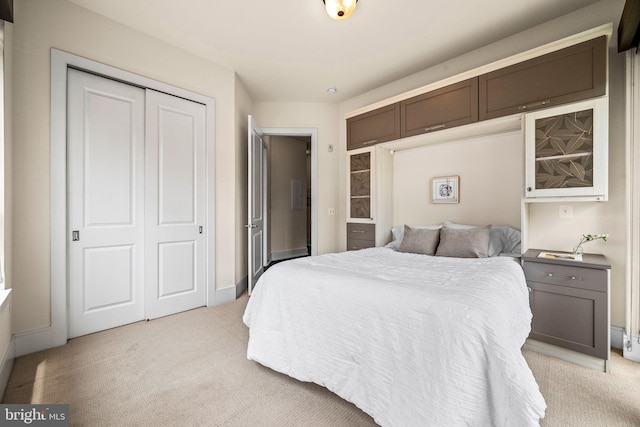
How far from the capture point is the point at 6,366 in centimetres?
181

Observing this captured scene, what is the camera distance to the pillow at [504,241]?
2.69 m

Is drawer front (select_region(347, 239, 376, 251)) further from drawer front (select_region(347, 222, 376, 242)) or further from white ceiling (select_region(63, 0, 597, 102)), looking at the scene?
white ceiling (select_region(63, 0, 597, 102))

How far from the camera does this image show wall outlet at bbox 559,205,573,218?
2438mm

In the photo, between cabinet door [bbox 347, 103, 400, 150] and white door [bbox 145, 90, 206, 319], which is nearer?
white door [bbox 145, 90, 206, 319]

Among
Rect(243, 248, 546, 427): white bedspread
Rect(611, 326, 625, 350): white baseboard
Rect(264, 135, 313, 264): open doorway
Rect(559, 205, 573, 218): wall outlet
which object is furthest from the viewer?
Rect(264, 135, 313, 264): open doorway

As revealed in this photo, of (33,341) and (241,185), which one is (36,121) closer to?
(33,341)

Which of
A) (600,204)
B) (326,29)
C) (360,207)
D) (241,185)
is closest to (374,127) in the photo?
(360,207)

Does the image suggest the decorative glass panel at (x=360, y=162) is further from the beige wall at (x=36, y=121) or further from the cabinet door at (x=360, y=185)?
the beige wall at (x=36, y=121)

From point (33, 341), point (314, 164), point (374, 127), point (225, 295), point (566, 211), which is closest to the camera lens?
point (33, 341)

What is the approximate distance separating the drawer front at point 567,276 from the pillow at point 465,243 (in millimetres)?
381

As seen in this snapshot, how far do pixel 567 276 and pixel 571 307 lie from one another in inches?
9.1

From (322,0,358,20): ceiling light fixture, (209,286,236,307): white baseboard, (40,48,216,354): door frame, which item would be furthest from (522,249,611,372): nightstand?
(40,48,216,354): door frame

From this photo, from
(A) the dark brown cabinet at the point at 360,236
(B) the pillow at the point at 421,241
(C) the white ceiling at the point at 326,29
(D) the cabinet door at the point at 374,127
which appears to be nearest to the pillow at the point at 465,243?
(B) the pillow at the point at 421,241

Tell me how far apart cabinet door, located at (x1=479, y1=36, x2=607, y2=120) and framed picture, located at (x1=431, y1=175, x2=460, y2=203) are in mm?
808
